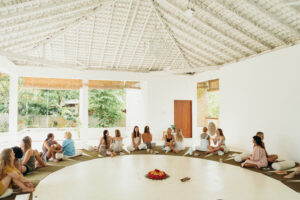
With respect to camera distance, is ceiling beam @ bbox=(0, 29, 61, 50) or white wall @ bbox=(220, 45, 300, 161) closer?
white wall @ bbox=(220, 45, 300, 161)

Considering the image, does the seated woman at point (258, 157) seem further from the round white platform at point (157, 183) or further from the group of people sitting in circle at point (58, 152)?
the round white platform at point (157, 183)

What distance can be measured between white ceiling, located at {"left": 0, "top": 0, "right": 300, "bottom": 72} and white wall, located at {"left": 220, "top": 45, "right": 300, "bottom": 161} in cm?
54

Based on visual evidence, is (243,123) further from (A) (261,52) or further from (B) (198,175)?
(B) (198,175)

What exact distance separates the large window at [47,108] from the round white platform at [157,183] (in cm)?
795

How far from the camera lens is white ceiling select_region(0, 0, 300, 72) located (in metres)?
5.44

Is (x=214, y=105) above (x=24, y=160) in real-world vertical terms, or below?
above

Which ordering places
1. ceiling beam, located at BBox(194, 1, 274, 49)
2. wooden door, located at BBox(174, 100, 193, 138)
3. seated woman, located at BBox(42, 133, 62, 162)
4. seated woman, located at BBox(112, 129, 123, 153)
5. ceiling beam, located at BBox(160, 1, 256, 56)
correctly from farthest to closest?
wooden door, located at BBox(174, 100, 193, 138) → seated woman, located at BBox(112, 129, 123, 153) → ceiling beam, located at BBox(160, 1, 256, 56) → seated woman, located at BBox(42, 133, 62, 162) → ceiling beam, located at BBox(194, 1, 274, 49)

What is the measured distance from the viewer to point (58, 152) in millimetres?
6320

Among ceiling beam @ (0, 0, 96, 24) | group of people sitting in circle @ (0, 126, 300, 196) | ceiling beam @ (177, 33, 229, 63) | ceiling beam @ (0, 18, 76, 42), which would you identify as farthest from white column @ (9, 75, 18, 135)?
ceiling beam @ (177, 33, 229, 63)

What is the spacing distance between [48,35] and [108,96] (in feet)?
28.8

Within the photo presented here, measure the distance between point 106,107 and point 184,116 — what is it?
22.4 feet

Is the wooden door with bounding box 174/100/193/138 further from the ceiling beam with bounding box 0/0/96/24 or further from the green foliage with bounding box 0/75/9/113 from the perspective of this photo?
the green foliage with bounding box 0/75/9/113

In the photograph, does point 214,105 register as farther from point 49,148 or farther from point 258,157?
point 49,148

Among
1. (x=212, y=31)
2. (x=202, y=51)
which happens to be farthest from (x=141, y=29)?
(x=202, y=51)
